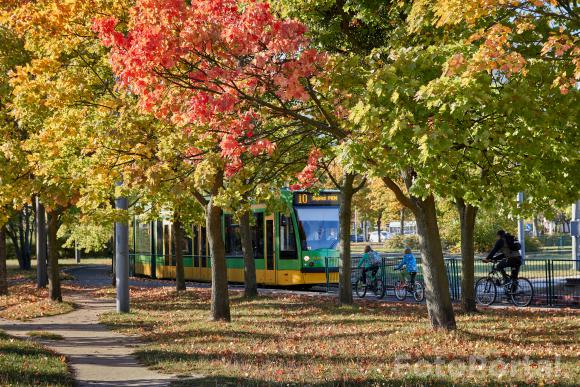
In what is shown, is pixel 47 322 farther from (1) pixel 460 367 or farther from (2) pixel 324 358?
(1) pixel 460 367

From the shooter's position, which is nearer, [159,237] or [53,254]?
[53,254]

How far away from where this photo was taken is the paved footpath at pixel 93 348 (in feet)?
31.4

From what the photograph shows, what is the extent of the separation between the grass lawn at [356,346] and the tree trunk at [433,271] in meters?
Answer: 0.34

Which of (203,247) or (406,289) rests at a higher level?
(203,247)

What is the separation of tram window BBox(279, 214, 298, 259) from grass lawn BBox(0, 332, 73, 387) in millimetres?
13964

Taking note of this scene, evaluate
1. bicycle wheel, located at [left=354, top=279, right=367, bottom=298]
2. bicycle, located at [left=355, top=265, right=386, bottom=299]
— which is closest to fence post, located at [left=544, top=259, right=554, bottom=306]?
bicycle, located at [left=355, top=265, right=386, bottom=299]

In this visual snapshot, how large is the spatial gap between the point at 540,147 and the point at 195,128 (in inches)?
235

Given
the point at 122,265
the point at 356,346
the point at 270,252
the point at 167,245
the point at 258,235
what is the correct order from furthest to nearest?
the point at 167,245, the point at 258,235, the point at 270,252, the point at 122,265, the point at 356,346

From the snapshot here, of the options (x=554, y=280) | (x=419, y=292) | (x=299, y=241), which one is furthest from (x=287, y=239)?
(x=554, y=280)

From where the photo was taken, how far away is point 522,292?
720 inches

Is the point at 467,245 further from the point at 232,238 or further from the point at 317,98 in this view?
the point at 232,238

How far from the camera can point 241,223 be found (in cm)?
2220

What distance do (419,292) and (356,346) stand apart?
9968 millimetres

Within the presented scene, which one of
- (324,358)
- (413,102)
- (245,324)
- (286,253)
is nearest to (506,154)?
(413,102)
